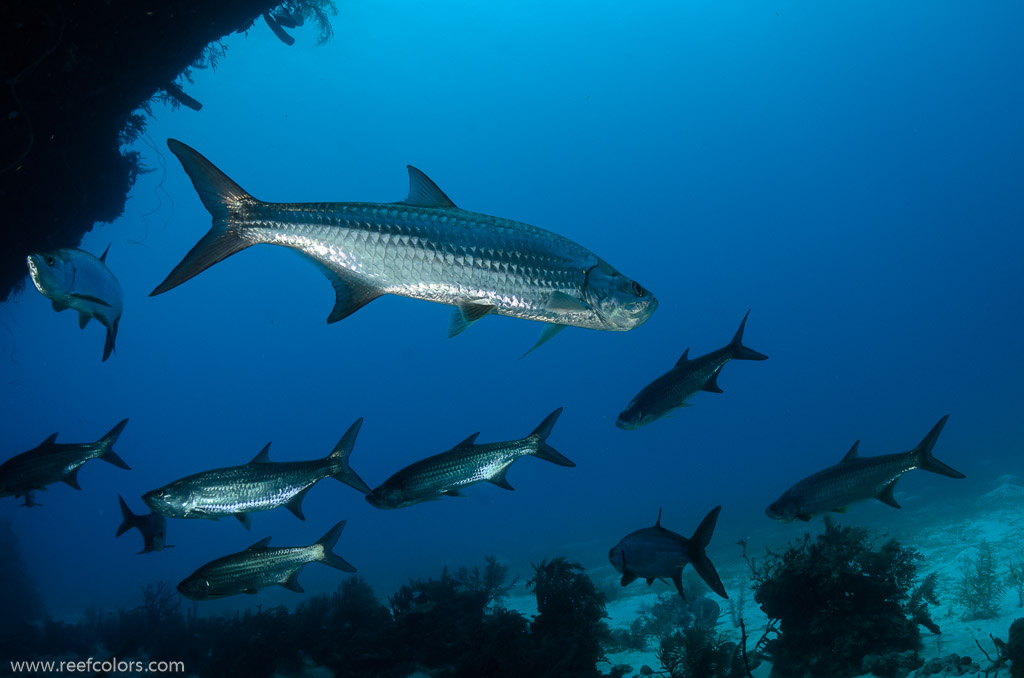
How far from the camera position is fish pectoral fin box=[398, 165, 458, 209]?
315 centimetres

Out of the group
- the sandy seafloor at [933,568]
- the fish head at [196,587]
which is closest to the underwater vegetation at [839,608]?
the sandy seafloor at [933,568]

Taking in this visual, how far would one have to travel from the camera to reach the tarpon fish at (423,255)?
9.18ft

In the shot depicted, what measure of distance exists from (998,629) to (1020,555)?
6.63 m

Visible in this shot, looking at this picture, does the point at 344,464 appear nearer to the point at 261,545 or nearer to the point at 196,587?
the point at 261,545

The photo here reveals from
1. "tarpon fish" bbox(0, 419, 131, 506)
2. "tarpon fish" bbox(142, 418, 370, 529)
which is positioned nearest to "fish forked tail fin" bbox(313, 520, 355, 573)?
"tarpon fish" bbox(142, 418, 370, 529)

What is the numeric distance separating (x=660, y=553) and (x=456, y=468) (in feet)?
8.19

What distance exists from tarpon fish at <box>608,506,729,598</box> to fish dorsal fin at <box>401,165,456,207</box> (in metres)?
Result: 4.15

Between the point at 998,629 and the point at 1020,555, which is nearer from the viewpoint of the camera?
the point at 998,629

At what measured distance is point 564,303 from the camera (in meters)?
2.94

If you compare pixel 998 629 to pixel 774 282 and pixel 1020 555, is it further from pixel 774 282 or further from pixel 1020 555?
pixel 774 282

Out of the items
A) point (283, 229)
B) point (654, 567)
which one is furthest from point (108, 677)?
point (283, 229)

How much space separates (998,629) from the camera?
6648 mm

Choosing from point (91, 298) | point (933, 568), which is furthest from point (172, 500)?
point (933, 568)

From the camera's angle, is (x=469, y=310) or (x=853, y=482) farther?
(x=853, y=482)
